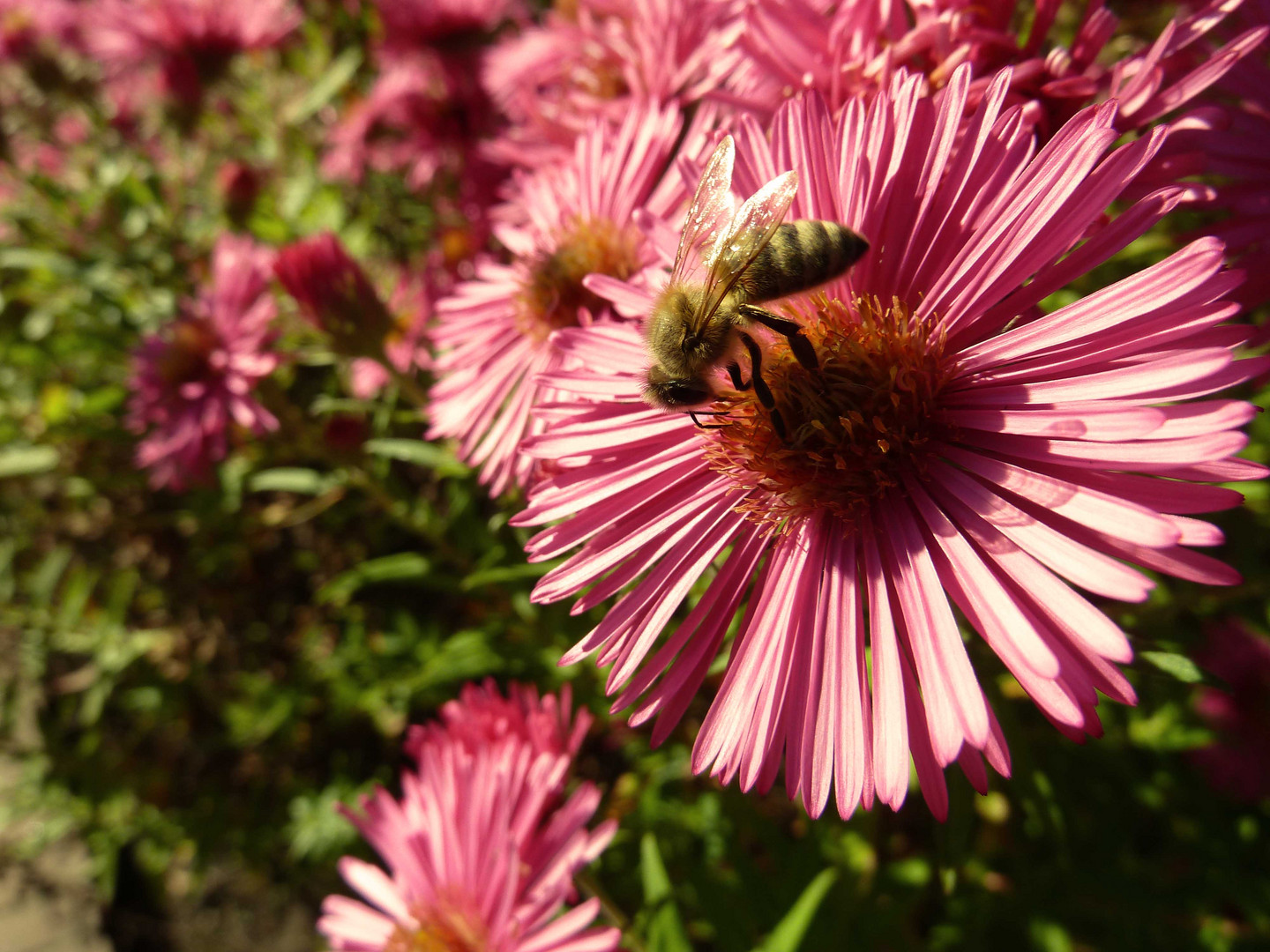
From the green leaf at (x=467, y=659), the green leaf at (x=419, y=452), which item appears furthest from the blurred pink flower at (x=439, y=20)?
the green leaf at (x=467, y=659)

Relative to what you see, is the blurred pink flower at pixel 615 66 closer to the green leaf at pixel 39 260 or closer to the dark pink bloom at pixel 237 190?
the dark pink bloom at pixel 237 190

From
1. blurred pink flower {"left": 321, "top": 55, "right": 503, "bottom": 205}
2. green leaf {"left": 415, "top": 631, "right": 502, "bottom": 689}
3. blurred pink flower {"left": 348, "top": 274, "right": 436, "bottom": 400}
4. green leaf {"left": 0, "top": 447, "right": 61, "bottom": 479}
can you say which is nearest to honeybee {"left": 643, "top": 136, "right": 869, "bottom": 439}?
green leaf {"left": 415, "top": 631, "right": 502, "bottom": 689}

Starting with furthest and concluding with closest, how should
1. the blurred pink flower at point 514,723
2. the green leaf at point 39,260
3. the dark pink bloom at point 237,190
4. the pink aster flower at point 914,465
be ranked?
1. the dark pink bloom at point 237,190
2. the green leaf at point 39,260
3. the blurred pink flower at point 514,723
4. the pink aster flower at point 914,465

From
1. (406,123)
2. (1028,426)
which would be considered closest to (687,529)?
(1028,426)

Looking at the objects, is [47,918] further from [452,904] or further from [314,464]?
[452,904]

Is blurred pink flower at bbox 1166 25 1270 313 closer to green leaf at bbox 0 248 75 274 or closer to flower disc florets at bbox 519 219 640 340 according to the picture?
flower disc florets at bbox 519 219 640 340

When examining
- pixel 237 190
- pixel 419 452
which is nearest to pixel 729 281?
pixel 419 452
